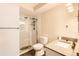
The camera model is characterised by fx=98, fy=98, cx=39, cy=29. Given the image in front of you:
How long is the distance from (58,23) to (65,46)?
0.35m

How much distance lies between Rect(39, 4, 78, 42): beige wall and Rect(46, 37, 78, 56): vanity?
0.24ft

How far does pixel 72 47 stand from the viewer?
1.36 metres

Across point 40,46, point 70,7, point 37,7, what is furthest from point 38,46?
point 70,7

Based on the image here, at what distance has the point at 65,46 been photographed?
1.42m

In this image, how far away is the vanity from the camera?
133 centimetres

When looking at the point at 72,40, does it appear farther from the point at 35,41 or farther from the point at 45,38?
the point at 35,41

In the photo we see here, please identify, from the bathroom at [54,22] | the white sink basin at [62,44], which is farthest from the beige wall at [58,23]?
the white sink basin at [62,44]

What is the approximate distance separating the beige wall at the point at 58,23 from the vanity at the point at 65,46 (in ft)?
0.24

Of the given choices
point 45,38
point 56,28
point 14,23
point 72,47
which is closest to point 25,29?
point 14,23

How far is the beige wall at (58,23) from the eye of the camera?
135cm

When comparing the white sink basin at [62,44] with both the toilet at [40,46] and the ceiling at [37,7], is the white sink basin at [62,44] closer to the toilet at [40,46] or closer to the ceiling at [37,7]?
the toilet at [40,46]

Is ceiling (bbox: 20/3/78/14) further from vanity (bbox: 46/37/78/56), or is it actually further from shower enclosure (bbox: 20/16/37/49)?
vanity (bbox: 46/37/78/56)

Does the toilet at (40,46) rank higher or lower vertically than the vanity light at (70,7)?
→ lower

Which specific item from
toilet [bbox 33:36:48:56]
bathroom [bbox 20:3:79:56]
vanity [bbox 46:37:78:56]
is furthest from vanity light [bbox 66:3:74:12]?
toilet [bbox 33:36:48:56]
